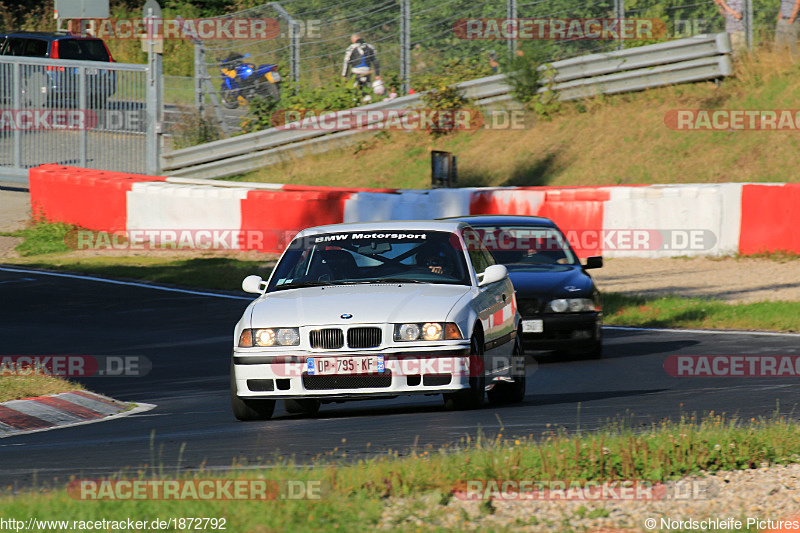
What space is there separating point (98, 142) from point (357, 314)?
21.4 m

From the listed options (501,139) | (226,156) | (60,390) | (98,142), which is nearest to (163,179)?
(98,142)

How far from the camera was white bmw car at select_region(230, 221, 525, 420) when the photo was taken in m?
8.41

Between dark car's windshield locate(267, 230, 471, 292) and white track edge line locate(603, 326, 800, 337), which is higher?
dark car's windshield locate(267, 230, 471, 292)

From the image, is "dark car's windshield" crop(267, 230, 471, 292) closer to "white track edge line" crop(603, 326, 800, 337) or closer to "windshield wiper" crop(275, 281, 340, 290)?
"windshield wiper" crop(275, 281, 340, 290)

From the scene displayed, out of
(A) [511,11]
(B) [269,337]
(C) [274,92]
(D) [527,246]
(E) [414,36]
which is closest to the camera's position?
(B) [269,337]

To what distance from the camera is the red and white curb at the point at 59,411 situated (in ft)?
30.3

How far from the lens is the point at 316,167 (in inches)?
1196

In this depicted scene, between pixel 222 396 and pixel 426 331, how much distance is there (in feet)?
10.3

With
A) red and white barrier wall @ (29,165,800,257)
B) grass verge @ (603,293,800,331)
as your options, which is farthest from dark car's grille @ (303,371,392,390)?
red and white barrier wall @ (29,165,800,257)

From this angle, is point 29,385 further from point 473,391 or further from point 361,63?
point 361,63

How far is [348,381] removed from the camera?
8.44m

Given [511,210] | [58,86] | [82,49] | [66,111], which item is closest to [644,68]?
[511,210]

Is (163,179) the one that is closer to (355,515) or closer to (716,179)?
(716,179)

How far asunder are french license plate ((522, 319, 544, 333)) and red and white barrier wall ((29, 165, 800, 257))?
847cm
